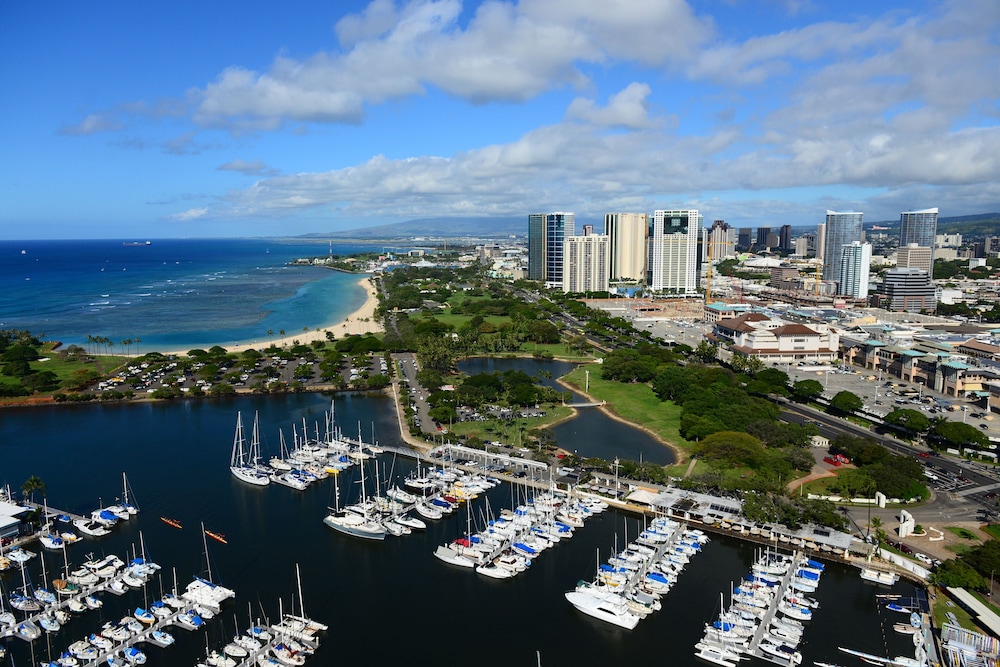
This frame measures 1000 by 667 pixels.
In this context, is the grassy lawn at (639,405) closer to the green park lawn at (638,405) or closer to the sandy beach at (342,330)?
the green park lawn at (638,405)

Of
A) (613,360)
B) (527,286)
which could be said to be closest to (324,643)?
(613,360)

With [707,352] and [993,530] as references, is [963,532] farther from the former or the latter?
[707,352]

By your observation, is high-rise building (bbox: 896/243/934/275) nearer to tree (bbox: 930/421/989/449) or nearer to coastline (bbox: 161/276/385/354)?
tree (bbox: 930/421/989/449)

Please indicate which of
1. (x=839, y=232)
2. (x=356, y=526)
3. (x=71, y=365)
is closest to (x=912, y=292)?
(x=839, y=232)

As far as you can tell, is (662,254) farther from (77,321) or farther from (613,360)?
(77,321)

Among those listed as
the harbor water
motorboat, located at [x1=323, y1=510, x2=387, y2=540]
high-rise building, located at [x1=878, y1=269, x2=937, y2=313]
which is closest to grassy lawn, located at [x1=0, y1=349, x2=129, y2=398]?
the harbor water

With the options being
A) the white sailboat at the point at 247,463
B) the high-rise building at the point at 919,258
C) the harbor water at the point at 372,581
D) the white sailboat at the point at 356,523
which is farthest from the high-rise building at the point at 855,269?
the white sailboat at the point at 356,523
